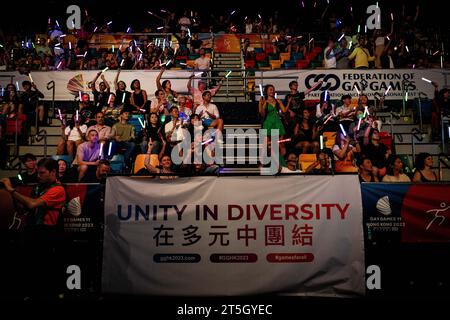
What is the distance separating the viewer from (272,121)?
1177 centimetres

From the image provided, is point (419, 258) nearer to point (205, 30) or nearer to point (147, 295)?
point (147, 295)

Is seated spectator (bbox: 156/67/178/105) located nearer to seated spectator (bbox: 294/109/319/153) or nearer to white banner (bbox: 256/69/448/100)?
white banner (bbox: 256/69/448/100)

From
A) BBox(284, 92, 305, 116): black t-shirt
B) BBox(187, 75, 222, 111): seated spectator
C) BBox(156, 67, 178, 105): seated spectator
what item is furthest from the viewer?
BBox(187, 75, 222, 111): seated spectator

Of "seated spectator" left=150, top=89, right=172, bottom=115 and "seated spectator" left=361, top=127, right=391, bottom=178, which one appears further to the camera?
"seated spectator" left=150, top=89, right=172, bottom=115

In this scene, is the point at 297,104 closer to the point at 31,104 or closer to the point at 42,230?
the point at 31,104

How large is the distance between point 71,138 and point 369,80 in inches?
334

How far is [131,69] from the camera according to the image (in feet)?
50.8

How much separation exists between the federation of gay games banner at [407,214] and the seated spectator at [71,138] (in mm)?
6764

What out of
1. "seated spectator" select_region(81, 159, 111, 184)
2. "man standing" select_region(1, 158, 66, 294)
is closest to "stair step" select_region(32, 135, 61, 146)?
"seated spectator" select_region(81, 159, 111, 184)

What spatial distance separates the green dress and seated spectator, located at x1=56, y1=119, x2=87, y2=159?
4.23 metres

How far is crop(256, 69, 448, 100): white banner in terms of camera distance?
14539 mm

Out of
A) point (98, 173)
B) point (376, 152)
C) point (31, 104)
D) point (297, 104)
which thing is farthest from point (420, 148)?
point (31, 104)
